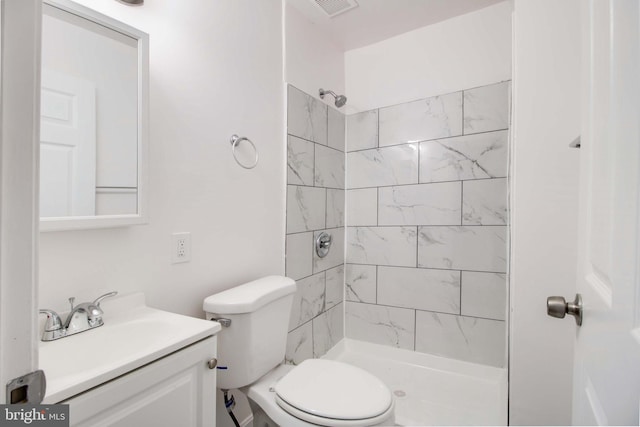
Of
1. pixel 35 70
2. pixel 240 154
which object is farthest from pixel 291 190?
pixel 35 70

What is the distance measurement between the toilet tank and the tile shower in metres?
0.55

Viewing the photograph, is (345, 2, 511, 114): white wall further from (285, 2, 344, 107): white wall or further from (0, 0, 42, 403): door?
(0, 0, 42, 403): door

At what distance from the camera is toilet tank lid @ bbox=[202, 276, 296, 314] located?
46.6 inches

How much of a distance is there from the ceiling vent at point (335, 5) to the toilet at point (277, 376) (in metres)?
1.71

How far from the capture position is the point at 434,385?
1.99 m

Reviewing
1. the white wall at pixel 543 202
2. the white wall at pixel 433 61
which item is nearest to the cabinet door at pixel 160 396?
the white wall at pixel 543 202

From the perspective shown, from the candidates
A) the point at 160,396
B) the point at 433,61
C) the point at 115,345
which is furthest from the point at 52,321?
the point at 433,61

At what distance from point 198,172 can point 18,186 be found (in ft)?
3.36

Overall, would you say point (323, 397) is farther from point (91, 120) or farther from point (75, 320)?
point (91, 120)

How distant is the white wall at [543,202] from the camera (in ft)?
3.75

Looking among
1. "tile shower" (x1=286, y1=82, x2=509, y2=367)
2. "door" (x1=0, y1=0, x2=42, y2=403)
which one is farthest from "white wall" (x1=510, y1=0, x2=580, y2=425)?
"door" (x1=0, y1=0, x2=42, y2=403)

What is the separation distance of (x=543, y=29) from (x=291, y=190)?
138cm

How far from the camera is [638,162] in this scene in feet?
1.30

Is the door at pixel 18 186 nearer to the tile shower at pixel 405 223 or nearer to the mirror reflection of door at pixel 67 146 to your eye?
the mirror reflection of door at pixel 67 146
